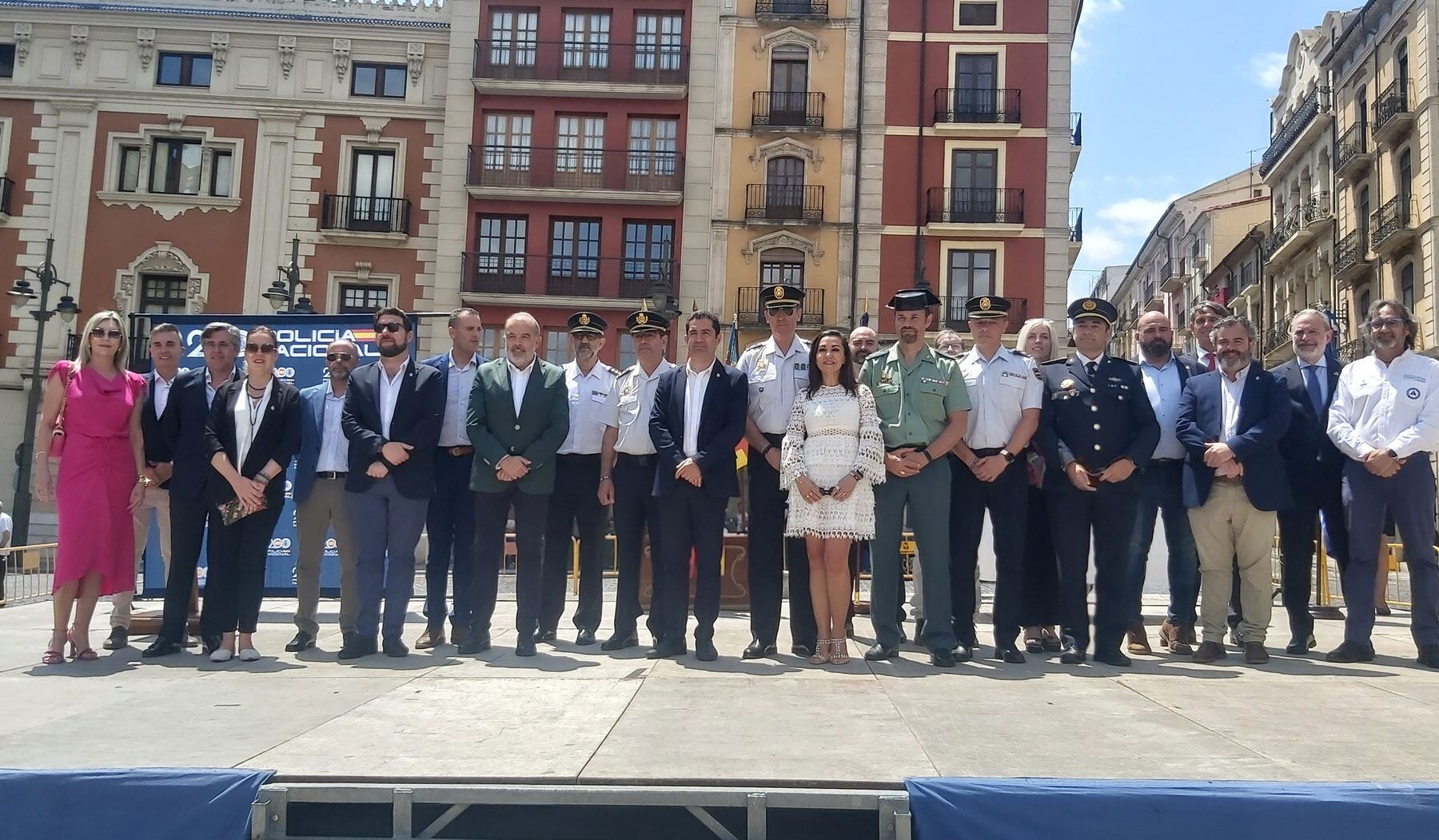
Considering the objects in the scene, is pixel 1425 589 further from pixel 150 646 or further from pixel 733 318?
pixel 733 318

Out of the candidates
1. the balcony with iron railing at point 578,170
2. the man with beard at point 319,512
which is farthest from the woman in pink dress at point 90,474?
the balcony with iron railing at point 578,170

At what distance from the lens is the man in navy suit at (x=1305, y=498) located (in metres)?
6.58

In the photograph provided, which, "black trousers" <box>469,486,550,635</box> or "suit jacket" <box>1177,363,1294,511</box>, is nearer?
"suit jacket" <box>1177,363,1294,511</box>

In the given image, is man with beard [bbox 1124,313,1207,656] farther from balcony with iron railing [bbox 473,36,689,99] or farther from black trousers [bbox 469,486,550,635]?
balcony with iron railing [bbox 473,36,689,99]

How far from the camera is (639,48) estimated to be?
29.5 m

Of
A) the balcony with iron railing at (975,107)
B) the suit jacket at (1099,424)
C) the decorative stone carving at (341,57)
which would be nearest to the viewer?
the suit jacket at (1099,424)

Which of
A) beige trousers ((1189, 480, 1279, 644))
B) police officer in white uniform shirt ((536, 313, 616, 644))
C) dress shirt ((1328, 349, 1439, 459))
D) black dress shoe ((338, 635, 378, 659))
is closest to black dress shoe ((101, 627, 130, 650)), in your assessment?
black dress shoe ((338, 635, 378, 659))

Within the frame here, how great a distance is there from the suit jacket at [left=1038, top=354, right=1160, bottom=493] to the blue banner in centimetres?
548

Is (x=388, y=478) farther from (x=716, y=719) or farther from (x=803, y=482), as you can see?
(x=716, y=719)

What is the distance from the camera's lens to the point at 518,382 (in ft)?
21.2

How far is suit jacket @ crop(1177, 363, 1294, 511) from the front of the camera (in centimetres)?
614

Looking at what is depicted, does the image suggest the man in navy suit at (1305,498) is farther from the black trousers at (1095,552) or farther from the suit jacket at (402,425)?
the suit jacket at (402,425)

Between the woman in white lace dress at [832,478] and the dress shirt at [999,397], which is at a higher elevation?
the dress shirt at [999,397]

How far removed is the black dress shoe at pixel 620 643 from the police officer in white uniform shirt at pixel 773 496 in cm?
77
